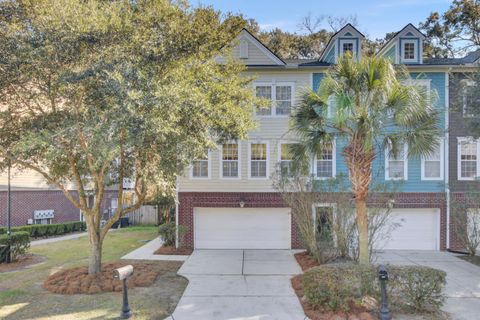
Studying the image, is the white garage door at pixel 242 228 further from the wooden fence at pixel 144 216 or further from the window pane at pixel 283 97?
the wooden fence at pixel 144 216

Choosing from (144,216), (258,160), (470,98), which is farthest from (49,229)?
(470,98)

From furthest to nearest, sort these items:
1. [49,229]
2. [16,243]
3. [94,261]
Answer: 1. [49,229]
2. [16,243]
3. [94,261]

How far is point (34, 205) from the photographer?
19.8m

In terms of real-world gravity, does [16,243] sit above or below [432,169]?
below

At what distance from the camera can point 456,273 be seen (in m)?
10.1

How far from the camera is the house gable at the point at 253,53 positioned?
14.2 m

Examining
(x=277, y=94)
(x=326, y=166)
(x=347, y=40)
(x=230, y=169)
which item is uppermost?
(x=347, y=40)

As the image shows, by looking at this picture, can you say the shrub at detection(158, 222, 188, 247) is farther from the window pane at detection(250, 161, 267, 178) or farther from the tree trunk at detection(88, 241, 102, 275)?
the tree trunk at detection(88, 241, 102, 275)

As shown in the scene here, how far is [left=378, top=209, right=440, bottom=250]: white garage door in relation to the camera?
14.2 meters

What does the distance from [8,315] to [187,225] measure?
7884mm

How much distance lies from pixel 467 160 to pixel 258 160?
27.9 ft

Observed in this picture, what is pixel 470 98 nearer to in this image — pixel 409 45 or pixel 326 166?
pixel 409 45

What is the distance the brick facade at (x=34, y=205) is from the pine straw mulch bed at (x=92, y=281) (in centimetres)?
1186

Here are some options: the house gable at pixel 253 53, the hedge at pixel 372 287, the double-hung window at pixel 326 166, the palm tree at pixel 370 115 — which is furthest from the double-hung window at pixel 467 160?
the hedge at pixel 372 287
